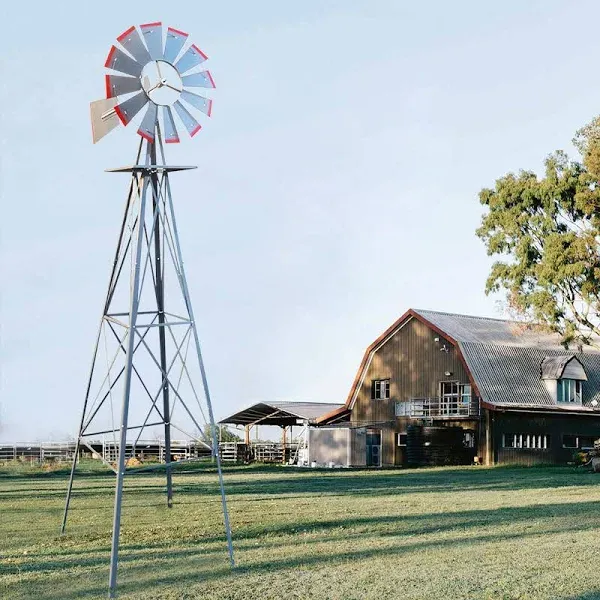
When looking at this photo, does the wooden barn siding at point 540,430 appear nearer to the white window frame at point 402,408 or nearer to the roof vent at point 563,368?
the roof vent at point 563,368

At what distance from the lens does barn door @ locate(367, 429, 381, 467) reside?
5488 centimetres

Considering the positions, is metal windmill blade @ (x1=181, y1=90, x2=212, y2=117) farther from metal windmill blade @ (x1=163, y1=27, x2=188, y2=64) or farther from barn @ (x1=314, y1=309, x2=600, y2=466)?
barn @ (x1=314, y1=309, x2=600, y2=466)

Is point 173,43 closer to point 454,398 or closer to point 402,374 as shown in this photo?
point 454,398

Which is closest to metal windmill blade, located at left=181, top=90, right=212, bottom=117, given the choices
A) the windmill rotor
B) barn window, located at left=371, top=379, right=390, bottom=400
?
the windmill rotor

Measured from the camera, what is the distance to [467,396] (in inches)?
1993

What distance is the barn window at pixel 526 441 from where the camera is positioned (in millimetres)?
49969

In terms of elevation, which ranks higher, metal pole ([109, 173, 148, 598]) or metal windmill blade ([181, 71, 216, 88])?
metal windmill blade ([181, 71, 216, 88])

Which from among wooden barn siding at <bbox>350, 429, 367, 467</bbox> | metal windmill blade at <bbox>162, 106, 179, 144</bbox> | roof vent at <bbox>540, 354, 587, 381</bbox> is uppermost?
metal windmill blade at <bbox>162, 106, 179, 144</bbox>

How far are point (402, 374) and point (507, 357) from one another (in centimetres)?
580

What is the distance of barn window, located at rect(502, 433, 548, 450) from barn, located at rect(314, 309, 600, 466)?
0.05m

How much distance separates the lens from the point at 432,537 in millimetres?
16812

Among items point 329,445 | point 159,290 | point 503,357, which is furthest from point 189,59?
point 503,357

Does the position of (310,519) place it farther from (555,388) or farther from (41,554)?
(555,388)

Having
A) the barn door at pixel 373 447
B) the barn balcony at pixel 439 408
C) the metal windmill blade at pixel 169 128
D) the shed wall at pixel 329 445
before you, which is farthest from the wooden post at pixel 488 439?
the metal windmill blade at pixel 169 128
